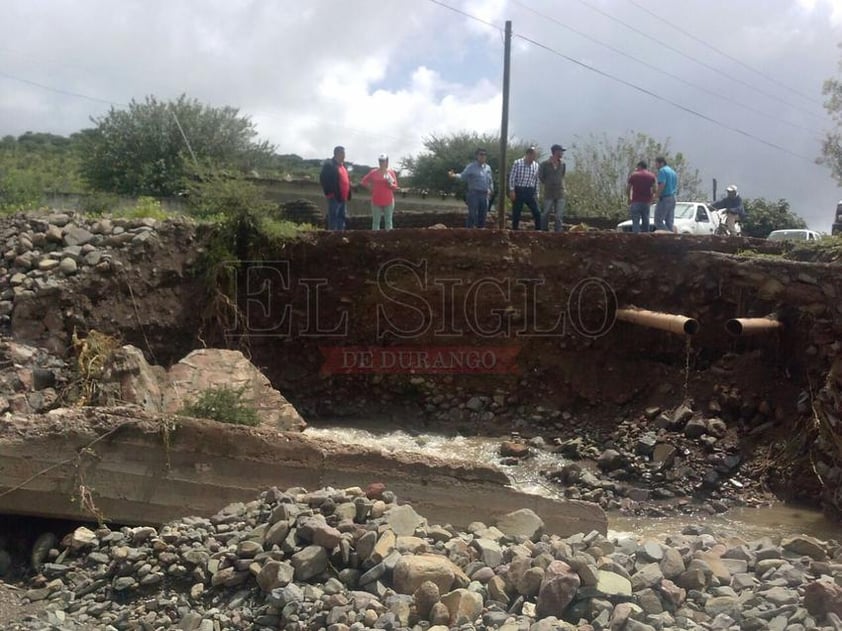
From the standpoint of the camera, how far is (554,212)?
1404cm

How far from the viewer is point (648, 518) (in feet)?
30.1

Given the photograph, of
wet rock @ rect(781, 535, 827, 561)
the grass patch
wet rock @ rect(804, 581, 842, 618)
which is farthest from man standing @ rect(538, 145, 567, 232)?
wet rock @ rect(804, 581, 842, 618)

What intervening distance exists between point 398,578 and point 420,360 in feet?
25.2

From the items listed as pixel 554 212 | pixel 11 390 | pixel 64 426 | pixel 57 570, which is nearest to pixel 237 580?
pixel 57 570

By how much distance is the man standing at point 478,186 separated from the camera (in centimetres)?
1302

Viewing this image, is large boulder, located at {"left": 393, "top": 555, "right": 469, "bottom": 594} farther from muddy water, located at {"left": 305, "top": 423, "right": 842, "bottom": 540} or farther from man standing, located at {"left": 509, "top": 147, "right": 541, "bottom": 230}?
man standing, located at {"left": 509, "top": 147, "right": 541, "bottom": 230}

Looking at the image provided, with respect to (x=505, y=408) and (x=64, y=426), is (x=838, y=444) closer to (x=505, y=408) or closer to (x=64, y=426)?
(x=505, y=408)

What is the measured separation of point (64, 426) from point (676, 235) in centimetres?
887

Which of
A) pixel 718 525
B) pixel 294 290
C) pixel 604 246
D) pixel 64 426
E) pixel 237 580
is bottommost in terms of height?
pixel 718 525

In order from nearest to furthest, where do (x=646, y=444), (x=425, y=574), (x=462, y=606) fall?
(x=462, y=606)
(x=425, y=574)
(x=646, y=444)

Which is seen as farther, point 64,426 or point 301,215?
point 301,215

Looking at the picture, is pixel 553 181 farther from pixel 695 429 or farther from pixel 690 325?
pixel 695 429

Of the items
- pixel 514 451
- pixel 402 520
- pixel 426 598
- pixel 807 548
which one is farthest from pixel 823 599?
pixel 514 451

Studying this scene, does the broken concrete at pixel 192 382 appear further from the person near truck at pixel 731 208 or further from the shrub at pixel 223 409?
the person near truck at pixel 731 208
